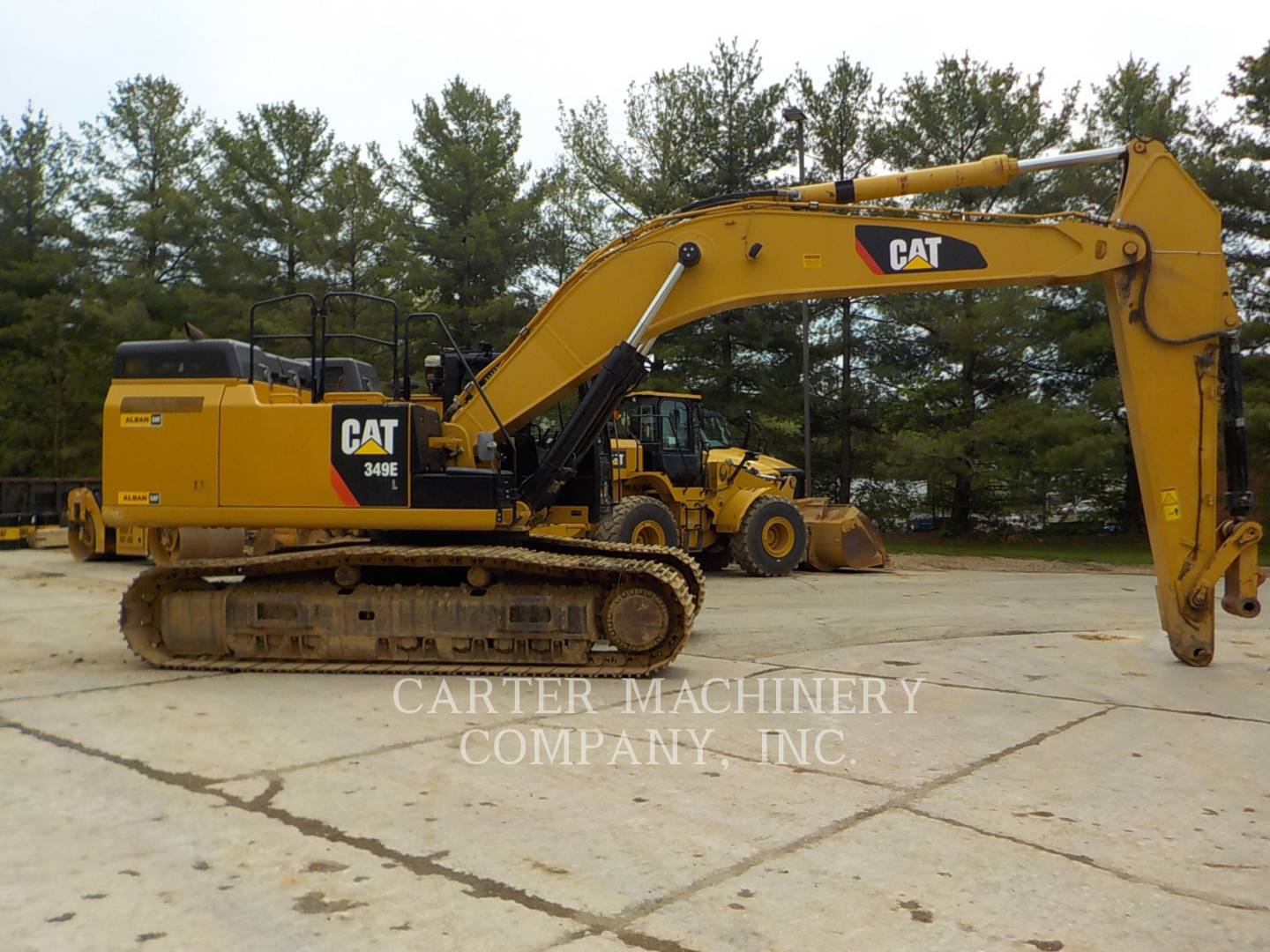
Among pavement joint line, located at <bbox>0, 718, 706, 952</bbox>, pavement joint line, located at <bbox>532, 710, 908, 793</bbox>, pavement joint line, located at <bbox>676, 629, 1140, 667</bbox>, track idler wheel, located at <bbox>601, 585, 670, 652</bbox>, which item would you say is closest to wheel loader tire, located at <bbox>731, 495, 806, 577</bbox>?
pavement joint line, located at <bbox>676, 629, 1140, 667</bbox>

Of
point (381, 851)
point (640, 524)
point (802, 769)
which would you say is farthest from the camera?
point (640, 524)

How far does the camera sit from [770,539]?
55.0 ft

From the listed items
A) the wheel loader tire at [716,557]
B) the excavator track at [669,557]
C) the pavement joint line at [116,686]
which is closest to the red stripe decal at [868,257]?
the excavator track at [669,557]

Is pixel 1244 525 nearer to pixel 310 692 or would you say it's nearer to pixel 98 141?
pixel 310 692

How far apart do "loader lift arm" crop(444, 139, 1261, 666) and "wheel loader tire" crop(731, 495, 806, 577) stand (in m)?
8.08

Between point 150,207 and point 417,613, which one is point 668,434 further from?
point 150,207

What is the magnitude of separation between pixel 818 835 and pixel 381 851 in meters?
1.68

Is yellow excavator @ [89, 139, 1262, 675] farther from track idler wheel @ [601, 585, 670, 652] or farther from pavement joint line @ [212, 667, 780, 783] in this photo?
pavement joint line @ [212, 667, 780, 783]

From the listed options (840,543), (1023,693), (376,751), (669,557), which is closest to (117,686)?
(376,751)

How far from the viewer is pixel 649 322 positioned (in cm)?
848

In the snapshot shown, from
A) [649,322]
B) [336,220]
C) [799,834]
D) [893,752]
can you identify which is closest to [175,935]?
[799,834]

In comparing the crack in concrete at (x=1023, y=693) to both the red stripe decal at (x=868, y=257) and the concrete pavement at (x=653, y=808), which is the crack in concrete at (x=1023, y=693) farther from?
the red stripe decal at (x=868, y=257)

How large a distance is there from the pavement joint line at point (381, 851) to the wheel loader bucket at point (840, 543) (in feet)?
43.1

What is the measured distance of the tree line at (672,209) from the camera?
85.0 feet
